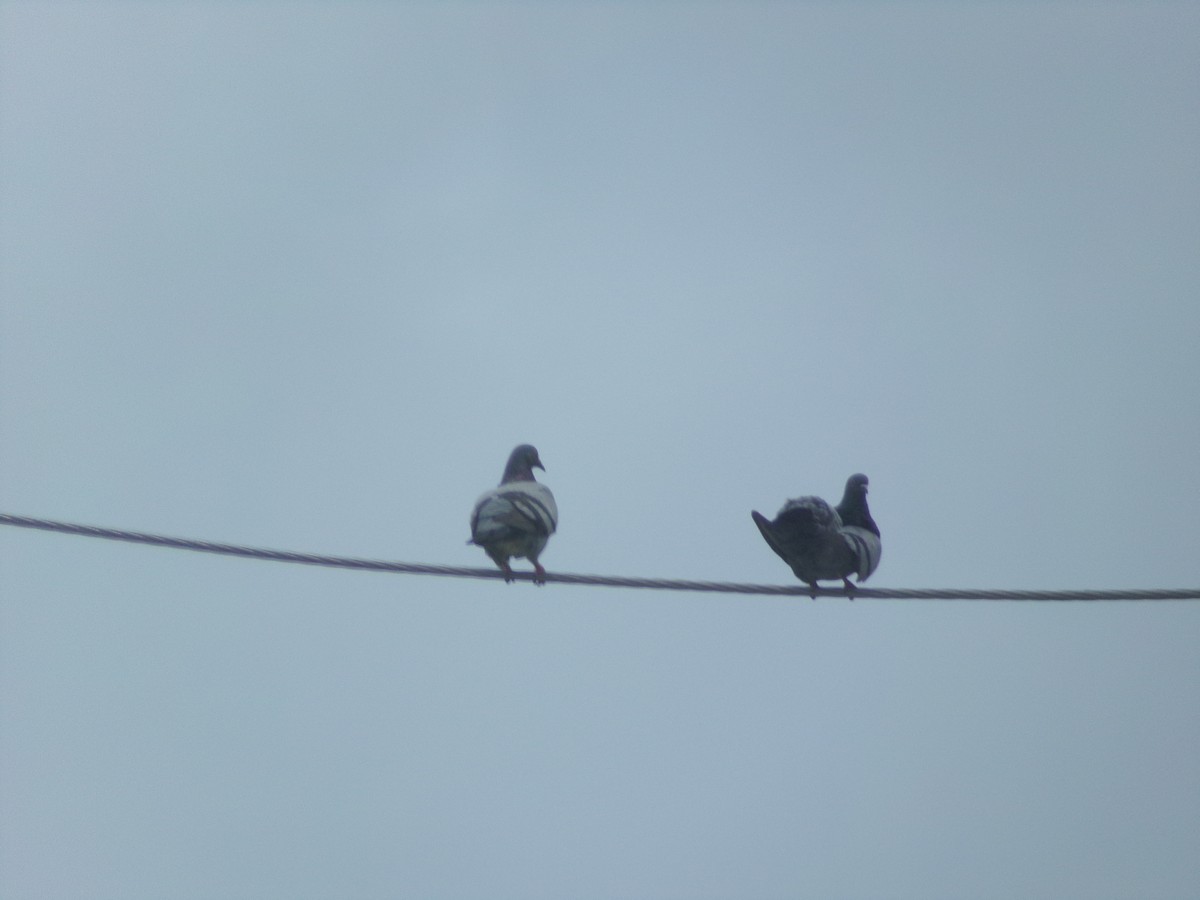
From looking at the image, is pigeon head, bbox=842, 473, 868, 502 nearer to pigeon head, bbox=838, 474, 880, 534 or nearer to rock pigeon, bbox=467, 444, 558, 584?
pigeon head, bbox=838, 474, 880, 534

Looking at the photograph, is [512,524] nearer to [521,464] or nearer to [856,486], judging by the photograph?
[521,464]

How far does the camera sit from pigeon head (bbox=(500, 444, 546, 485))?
1187cm

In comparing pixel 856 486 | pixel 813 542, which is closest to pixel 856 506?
pixel 856 486

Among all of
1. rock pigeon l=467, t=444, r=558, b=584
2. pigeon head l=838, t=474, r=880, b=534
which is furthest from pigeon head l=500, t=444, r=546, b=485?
pigeon head l=838, t=474, r=880, b=534

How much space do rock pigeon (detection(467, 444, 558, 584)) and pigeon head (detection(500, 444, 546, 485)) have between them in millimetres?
1431

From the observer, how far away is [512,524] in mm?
9719

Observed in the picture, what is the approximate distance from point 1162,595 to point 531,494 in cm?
462

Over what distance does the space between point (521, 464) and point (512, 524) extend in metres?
2.32

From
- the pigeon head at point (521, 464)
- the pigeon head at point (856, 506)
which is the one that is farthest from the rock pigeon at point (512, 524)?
the pigeon head at point (856, 506)

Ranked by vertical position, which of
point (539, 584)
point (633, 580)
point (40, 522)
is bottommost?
point (40, 522)

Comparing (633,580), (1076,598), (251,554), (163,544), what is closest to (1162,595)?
(1076,598)

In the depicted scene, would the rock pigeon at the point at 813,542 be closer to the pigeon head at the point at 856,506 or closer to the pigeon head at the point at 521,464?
the pigeon head at the point at 856,506

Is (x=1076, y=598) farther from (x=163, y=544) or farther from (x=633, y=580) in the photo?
(x=163, y=544)

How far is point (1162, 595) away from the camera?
6742mm
